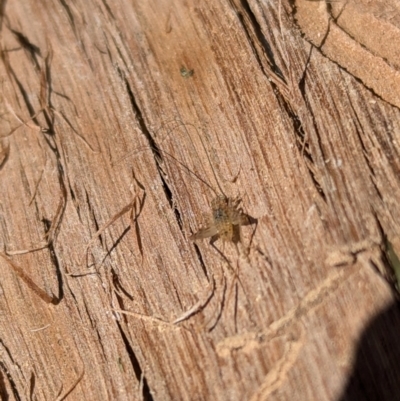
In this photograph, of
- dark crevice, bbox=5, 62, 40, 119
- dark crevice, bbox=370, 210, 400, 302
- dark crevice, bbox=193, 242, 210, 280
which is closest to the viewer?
dark crevice, bbox=370, 210, 400, 302

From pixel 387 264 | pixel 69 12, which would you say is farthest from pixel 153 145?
pixel 387 264

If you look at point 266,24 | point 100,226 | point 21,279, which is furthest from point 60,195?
point 266,24

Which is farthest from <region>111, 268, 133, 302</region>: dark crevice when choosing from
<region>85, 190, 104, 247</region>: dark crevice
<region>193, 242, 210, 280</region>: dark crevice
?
<region>193, 242, 210, 280</region>: dark crevice

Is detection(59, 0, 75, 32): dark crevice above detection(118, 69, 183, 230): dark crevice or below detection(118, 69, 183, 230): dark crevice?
above

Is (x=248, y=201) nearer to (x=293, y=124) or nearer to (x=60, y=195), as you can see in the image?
(x=293, y=124)

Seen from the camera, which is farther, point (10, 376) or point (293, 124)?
point (10, 376)

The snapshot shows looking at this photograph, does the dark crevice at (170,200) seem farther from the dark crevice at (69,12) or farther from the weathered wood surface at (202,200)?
the dark crevice at (69,12)

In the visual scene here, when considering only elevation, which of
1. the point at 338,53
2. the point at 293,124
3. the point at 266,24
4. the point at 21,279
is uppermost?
the point at 266,24

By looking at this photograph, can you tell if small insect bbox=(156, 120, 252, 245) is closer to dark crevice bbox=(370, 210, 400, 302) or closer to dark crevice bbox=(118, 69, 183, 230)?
dark crevice bbox=(118, 69, 183, 230)
